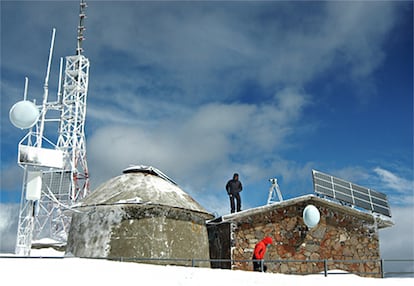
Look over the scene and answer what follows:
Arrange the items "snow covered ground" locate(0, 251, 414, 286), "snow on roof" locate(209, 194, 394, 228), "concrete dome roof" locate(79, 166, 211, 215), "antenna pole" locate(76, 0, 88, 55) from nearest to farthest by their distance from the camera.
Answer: "snow covered ground" locate(0, 251, 414, 286) < "concrete dome roof" locate(79, 166, 211, 215) < "snow on roof" locate(209, 194, 394, 228) < "antenna pole" locate(76, 0, 88, 55)

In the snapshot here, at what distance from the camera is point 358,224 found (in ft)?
70.1

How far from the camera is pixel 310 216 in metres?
18.9

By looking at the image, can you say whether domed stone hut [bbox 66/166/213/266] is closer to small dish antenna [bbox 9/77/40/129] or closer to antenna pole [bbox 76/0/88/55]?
small dish antenna [bbox 9/77/40/129]

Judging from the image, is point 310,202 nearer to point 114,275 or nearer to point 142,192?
point 142,192

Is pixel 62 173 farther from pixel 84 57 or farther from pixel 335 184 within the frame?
pixel 335 184

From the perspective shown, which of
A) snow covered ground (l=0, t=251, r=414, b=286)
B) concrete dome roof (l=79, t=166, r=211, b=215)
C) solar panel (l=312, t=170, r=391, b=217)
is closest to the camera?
snow covered ground (l=0, t=251, r=414, b=286)

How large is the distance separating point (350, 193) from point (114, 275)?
12.8 m

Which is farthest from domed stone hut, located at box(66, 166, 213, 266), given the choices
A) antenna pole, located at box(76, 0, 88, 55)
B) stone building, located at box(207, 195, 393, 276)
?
antenna pole, located at box(76, 0, 88, 55)

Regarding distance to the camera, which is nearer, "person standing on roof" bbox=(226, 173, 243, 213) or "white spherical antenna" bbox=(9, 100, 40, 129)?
"white spherical antenna" bbox=(9, 100, 40, 129)

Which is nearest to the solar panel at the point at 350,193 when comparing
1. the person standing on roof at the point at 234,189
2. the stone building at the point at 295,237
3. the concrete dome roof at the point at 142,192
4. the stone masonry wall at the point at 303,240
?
the stone building at the point at 295,237

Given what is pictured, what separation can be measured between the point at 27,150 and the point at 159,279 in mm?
6426

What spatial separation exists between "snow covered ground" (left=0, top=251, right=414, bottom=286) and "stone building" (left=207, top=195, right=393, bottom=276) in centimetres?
473

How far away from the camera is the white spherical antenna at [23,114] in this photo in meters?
13.9

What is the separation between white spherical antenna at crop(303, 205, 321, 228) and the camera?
61.9 feet
